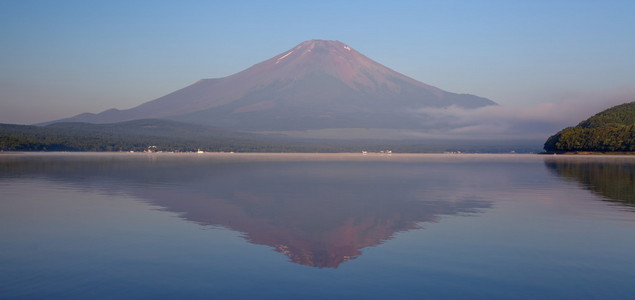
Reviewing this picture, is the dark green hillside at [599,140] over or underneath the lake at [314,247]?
over

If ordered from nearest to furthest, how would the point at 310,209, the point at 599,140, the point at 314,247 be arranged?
the point at 314,247 < the point at 310,209 < the point at 599,140

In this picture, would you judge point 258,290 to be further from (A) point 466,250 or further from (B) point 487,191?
(B) point 487,191

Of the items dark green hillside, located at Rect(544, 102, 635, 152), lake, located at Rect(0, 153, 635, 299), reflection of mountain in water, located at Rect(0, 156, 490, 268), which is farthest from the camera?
dark green hillside, located at Rect(544, 102, 635, 152)

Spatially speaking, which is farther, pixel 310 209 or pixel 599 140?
pixel 599 140

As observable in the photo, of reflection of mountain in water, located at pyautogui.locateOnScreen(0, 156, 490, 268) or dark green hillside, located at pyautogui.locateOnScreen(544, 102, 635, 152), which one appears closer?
reflection of mountain in water, located at pyautogui.locateOnScreen(0, 156, 490, 268)

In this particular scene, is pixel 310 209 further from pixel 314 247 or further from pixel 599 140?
pixel 599 140

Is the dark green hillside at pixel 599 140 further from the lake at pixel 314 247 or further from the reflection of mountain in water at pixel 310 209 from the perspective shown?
the lake at pixel 314 247

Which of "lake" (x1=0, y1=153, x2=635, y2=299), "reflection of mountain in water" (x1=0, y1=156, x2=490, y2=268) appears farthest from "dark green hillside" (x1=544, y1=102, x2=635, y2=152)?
"lake" (x1=0, y1=153, x2=635, y2=299)

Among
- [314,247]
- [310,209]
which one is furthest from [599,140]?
[314,247]

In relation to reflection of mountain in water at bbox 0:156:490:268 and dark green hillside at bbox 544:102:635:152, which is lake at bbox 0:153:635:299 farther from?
dark green hillside at bbox 544:102:635:152

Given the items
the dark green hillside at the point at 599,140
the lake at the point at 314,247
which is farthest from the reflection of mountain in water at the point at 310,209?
the dark green hillside at the point at 599,140

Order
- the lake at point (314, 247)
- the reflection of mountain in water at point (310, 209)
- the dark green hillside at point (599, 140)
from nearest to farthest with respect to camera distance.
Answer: the lake at point (314, 247) → the reflection of mountain in water at point (310, 209) → the dark green hillside at point (599, 140)

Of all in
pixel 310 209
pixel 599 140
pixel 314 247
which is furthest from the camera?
pixel 599 140

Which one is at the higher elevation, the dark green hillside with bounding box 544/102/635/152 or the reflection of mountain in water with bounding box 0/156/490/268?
the dark green hillside with bounding box 544/102/635/152
